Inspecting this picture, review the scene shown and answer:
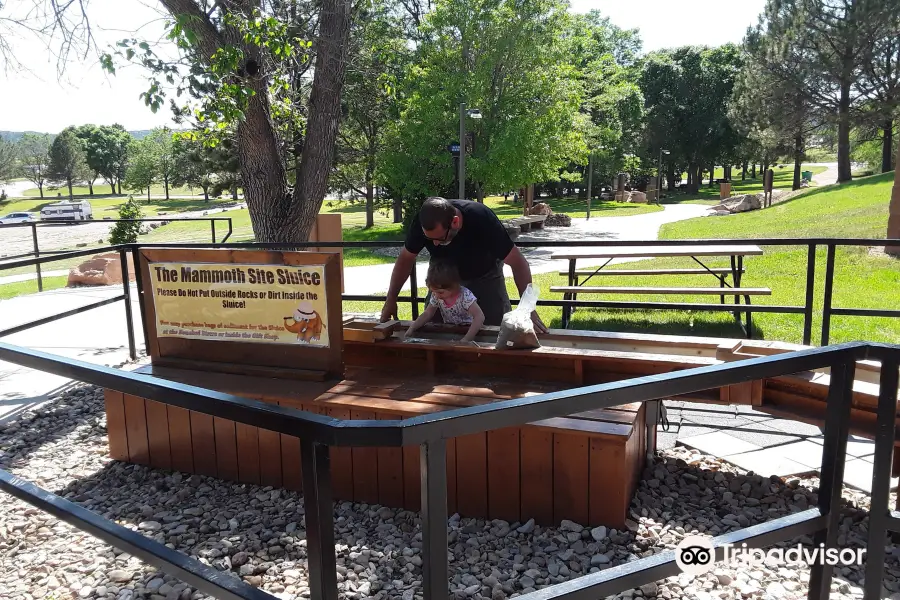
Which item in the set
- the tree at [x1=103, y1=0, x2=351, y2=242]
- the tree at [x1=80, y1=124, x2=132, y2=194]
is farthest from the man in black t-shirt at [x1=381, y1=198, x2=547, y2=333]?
the tree at [x1=80, y1=124, x2=132, y2=194]

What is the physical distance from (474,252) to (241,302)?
155 centimetres

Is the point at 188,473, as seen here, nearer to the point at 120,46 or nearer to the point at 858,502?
the point at 120,46

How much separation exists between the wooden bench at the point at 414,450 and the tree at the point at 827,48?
125ft

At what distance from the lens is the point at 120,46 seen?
5.45 metres

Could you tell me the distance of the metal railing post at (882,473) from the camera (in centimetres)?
192

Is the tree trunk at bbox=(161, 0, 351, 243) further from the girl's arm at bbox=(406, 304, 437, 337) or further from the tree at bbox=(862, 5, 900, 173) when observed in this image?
the tree at bbox=(862, 5, 900, 173)

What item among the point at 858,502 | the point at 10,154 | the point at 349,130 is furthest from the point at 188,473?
the point at 10,154

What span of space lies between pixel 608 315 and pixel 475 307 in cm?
475

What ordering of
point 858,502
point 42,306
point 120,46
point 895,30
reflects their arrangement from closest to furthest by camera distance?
1. point 858,502
2. point 120,46
3. point 42,306
4. point 895,30

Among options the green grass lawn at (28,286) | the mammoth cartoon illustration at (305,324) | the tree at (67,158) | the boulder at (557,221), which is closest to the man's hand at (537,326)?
the mammoth cartoon illustration at (305,324)

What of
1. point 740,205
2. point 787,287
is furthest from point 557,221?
point 787,287

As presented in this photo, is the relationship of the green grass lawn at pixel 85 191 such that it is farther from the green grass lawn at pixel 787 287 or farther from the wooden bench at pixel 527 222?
the green grass lawn at pixel 787 287

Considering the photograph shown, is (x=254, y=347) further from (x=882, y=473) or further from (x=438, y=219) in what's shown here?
(x=882, y=473)

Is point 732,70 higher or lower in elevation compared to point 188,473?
higher
